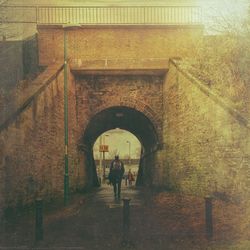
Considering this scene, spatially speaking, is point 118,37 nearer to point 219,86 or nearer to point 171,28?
point 171,28

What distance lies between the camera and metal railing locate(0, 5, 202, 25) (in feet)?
75.2

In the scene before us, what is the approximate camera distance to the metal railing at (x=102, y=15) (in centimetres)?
2291

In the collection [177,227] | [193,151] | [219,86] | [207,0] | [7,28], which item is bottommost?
[177,227]

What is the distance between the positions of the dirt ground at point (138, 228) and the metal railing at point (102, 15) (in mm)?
12823

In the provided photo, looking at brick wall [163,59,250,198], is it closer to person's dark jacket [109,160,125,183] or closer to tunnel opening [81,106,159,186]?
person's dark jacket [109,160,125,183]

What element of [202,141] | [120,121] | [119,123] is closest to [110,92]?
[120,121]

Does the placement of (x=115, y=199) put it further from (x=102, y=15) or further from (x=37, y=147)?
(x=102, y=15)

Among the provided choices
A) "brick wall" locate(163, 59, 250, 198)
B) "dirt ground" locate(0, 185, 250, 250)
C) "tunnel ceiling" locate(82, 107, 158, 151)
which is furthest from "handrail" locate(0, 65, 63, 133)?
"tunnel ceiling" locate(82, 107, 158, 151)

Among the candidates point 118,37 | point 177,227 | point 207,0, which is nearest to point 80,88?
point 118,37

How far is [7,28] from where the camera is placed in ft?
74.5

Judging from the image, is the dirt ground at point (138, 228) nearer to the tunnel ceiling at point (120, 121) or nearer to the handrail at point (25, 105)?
the handrail at point (25, 105)

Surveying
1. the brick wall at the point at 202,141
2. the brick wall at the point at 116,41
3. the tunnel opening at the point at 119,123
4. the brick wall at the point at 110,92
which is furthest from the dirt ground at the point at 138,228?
the brick wall at the point at 116,41

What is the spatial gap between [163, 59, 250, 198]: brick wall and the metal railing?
5.53 m

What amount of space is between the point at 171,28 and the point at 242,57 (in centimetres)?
644
